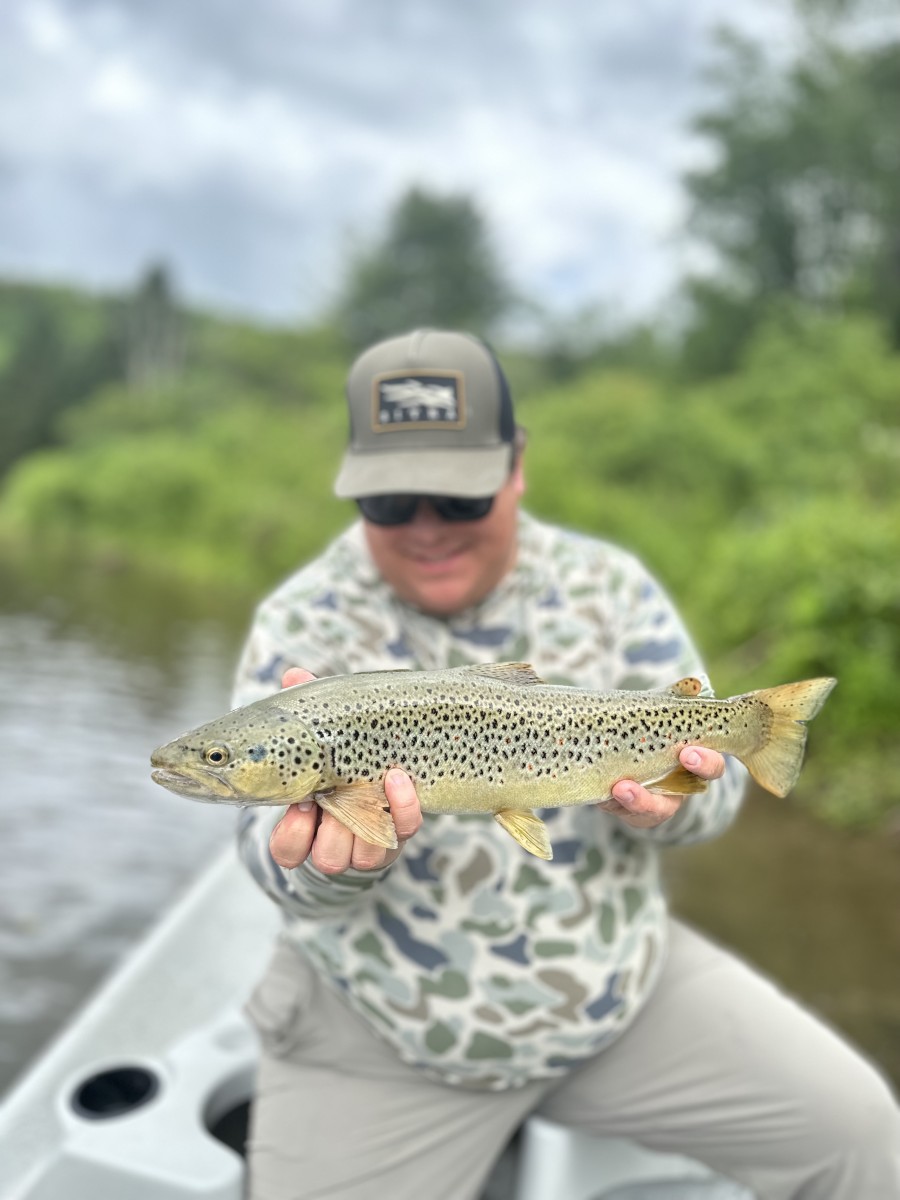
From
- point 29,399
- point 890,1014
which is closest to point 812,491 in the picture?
point 890,1014

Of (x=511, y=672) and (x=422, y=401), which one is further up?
(x=422, y=401)

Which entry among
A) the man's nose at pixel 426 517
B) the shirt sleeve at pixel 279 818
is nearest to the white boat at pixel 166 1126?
the shirt sleeve at pixel 279 818

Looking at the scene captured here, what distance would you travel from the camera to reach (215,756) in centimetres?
232

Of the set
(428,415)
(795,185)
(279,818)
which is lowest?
(279,818)

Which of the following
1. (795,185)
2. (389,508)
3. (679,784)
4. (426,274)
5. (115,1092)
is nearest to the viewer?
(679,784)

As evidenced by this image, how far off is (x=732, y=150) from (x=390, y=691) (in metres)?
39.0

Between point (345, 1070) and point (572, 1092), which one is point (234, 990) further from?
point (572, 1092)

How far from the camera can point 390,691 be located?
251 centimetres

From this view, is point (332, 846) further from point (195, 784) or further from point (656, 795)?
point (656, 795)

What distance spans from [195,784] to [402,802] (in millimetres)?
443

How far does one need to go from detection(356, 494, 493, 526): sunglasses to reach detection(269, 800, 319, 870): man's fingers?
3.30ft

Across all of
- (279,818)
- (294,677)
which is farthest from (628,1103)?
(294,677)

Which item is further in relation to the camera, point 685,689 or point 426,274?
point 426,274

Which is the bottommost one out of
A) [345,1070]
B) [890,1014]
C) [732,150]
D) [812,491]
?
[890,1014]
